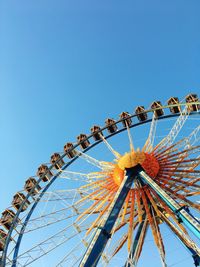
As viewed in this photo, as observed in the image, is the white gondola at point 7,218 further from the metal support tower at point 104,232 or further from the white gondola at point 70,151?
the metal support tower at point 104,232

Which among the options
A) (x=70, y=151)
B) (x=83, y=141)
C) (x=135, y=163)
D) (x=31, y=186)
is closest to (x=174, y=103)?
(x=83, y=141)

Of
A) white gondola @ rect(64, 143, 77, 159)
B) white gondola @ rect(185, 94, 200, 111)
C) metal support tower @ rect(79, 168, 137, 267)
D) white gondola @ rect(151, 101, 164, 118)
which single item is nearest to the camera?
metal support tower @ rect(79, 168, 137, 267)

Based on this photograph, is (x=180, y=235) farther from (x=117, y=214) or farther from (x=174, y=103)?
(x=174, y=103)

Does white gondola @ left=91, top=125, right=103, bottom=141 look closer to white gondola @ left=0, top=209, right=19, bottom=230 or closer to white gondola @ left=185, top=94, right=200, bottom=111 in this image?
white gondola @ left=185, top=94, right=200, bottom=111

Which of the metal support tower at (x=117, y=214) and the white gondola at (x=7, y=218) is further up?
the white gondola at (x=7, y=218)

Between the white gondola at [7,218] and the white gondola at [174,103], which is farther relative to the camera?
the white gondola at [174,103]

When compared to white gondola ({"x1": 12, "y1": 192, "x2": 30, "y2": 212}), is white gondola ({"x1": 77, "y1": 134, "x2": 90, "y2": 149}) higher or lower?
higher

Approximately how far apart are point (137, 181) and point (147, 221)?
7.52ft

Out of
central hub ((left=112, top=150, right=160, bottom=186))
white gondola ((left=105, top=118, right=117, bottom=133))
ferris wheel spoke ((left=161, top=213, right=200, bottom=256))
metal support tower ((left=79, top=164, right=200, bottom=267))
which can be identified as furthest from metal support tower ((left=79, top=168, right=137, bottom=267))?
white gondola ((left=105, top=118, right=117, bottom=133))

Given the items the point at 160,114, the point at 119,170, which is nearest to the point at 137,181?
the point at 119,170

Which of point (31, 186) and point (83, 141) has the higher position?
point (83, 141)

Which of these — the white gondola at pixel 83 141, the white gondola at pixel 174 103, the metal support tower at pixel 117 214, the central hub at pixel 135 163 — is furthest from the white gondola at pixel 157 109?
the metal support tower at pixel 117 214

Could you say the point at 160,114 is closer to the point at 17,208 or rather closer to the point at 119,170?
the point at 119,170

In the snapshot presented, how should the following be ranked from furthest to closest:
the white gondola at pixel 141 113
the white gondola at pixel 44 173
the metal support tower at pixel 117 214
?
the white gondola at pixel 141 113, the white gondola at pixel 44 173, the metal support tower at pixel 117 214
